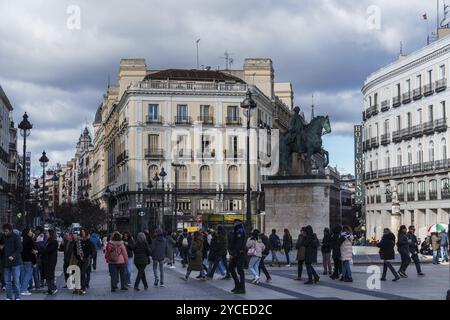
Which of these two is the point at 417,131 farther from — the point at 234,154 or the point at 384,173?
the point at 234,154

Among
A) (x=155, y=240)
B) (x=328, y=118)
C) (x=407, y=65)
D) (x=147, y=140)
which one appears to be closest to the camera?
(x=155, y=240)

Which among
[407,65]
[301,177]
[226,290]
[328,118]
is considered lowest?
[226,290]

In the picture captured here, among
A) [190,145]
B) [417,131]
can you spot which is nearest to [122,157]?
[190,145]

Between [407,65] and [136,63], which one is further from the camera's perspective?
[136,63]

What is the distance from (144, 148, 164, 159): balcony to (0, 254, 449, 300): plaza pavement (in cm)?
5509

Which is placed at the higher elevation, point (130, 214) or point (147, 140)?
point (147, 140)

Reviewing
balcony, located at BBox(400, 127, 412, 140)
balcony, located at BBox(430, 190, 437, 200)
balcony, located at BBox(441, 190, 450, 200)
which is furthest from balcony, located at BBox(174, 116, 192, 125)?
balcony, located at BBox(441, 190, 450, 200)

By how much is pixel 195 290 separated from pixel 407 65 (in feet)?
169

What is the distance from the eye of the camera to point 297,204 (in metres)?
38.6

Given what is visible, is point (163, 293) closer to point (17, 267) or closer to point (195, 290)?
point (195, 290)

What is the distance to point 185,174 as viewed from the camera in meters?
81.5

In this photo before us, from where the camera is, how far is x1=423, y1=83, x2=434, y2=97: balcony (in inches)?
2514

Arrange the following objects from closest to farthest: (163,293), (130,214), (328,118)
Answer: (163,293) < (328,118) < (130,214)
